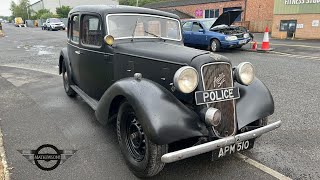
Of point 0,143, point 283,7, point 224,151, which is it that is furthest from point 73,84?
point 283,7

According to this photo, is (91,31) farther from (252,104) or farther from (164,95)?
(252,104)

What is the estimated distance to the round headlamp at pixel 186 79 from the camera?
2887mm

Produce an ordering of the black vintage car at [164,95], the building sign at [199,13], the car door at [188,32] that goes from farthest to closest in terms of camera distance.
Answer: the building sign at [199,13] < the car door at [188,32] < the black vintage car at [164,95]

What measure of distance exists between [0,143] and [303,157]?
397cm

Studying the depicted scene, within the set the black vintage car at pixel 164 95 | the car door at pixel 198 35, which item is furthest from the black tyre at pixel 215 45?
the black vintage car at pixel 164 95

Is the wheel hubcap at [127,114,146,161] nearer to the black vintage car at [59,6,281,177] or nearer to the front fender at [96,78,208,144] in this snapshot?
the black vintage car at [59,6,281,177]

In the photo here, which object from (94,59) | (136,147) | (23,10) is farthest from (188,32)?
(23,10)

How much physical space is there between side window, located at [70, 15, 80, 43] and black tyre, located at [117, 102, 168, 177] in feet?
7.57

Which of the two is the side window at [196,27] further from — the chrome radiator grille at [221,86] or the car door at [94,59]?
the chrome radiator grille at [221,86]

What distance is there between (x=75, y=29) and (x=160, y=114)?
3165 millimetres

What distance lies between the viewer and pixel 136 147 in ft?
10.8

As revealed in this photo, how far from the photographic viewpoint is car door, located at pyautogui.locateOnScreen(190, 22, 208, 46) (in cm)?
1355

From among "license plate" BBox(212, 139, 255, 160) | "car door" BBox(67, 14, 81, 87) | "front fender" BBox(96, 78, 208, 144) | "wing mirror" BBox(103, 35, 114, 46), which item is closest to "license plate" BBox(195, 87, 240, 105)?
"front fender" BBox(96, 78, 208, 144)

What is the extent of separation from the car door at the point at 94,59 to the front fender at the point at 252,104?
1855 mm
